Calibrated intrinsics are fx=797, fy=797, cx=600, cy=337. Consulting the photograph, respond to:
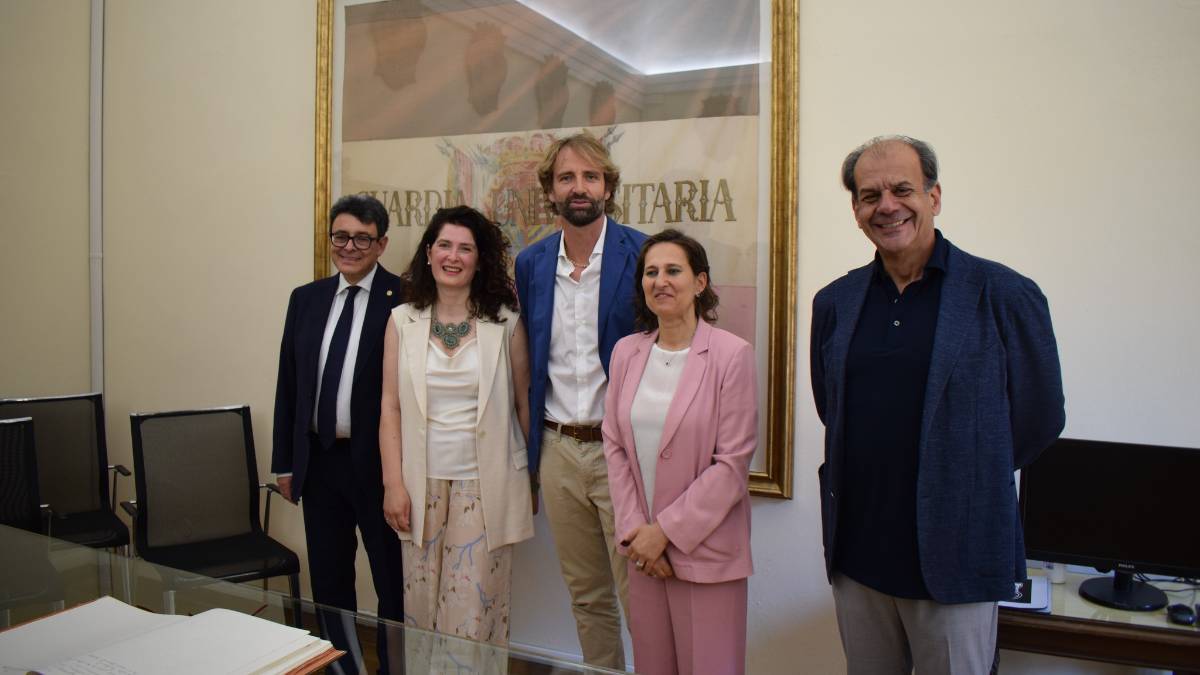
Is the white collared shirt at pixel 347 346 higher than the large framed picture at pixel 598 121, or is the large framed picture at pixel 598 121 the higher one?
the large framed picture at pixel 598 121

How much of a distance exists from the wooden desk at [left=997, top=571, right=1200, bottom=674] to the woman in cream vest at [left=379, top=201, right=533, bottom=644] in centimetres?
140

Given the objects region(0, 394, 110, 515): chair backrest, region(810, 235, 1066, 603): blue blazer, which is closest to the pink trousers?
A: region(810, 235, 1066, 603): blue blazer

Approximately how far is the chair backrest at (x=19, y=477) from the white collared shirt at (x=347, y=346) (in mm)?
1077

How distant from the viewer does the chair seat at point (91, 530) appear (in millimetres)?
3088

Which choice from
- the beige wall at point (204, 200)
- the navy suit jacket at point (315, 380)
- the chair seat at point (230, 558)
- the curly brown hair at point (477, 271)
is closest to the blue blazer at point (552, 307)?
the curly brown hair at point (477, 271)

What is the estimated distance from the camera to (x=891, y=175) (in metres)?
1.65

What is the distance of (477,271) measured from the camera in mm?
2508

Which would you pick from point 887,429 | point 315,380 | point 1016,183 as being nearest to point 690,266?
point 887,429

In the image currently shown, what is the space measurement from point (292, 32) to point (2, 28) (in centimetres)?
170

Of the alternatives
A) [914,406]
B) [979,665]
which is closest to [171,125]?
[914,406]

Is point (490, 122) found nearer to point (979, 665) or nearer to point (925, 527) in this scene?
point (925, 527)

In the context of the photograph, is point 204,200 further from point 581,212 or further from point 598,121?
point 581,212

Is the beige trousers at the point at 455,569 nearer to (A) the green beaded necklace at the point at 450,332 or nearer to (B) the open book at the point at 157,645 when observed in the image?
(A) the green beaded necklace at the point at 450,332

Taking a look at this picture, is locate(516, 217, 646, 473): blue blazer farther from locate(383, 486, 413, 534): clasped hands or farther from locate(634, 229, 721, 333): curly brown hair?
locate(383, 486, 413, 534): clasped hands
